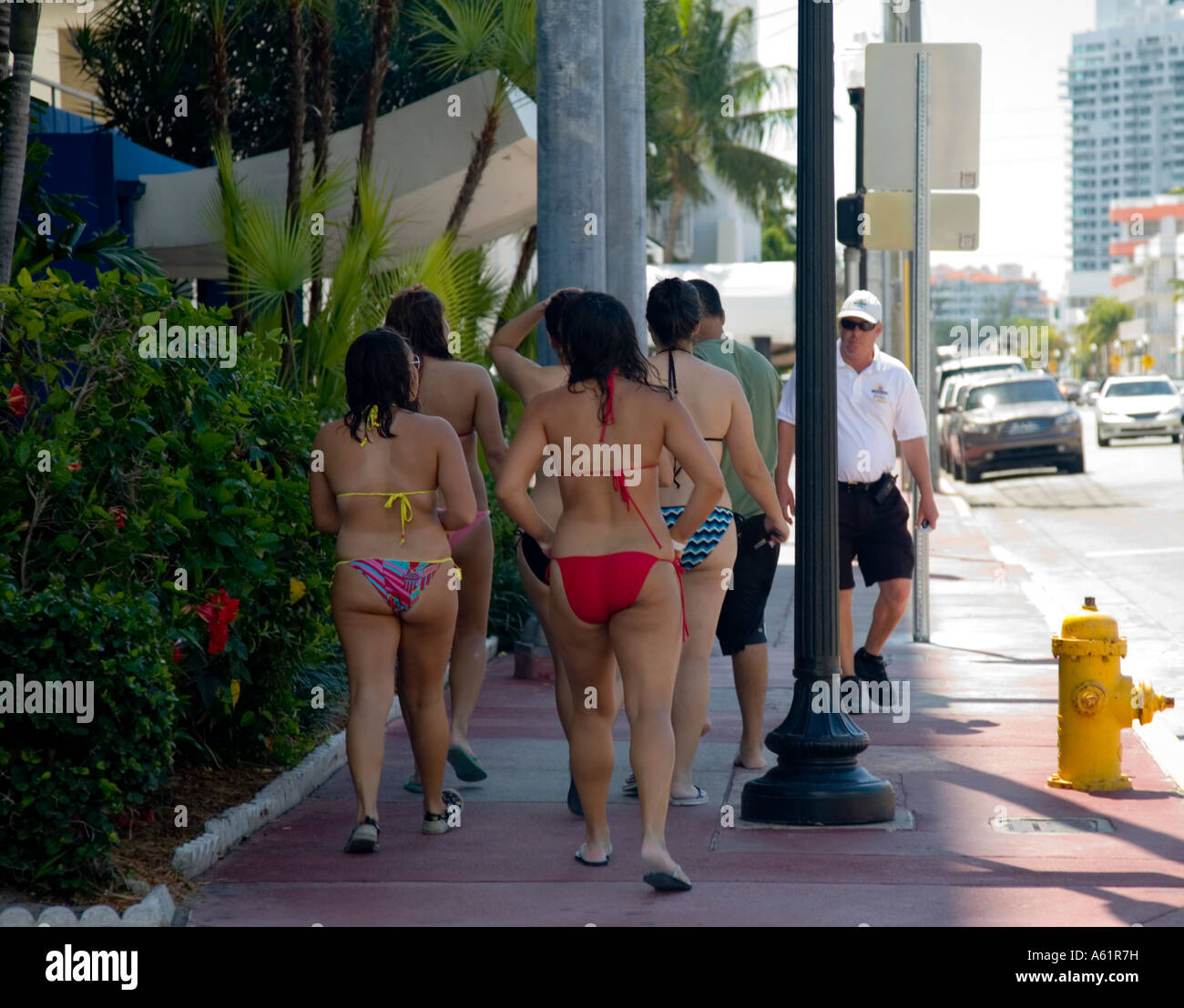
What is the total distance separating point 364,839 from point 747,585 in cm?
198

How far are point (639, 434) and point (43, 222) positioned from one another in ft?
16.8

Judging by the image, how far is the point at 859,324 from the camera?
8.10m

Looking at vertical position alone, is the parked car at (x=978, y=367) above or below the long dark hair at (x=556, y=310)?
above

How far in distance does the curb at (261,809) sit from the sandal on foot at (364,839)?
0.43 metres

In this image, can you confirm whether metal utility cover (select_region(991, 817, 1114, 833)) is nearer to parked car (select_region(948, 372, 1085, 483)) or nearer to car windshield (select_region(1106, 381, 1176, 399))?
parked car (select_region(948, 372, 1085, 483))

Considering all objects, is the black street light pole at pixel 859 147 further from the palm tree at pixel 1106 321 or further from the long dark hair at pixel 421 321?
the palm tree at pixel 1106 321

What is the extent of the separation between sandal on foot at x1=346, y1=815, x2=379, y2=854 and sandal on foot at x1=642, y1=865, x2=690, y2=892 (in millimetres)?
1074

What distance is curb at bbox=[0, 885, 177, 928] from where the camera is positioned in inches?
176

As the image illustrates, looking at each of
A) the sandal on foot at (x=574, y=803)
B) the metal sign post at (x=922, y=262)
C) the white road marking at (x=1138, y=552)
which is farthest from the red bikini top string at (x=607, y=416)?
the white road marking at (x=1138, y=552)

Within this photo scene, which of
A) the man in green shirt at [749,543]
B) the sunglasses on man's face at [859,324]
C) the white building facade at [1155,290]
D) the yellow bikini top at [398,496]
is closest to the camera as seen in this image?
the yellow bikini top at [398,496]

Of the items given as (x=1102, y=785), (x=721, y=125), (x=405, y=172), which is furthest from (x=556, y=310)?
(x=721, y=125)

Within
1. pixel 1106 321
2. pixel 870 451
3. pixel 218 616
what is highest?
pixel 1106 321

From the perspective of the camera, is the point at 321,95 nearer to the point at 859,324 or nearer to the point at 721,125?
the point at 859,324

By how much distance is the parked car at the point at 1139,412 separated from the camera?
3653cm
